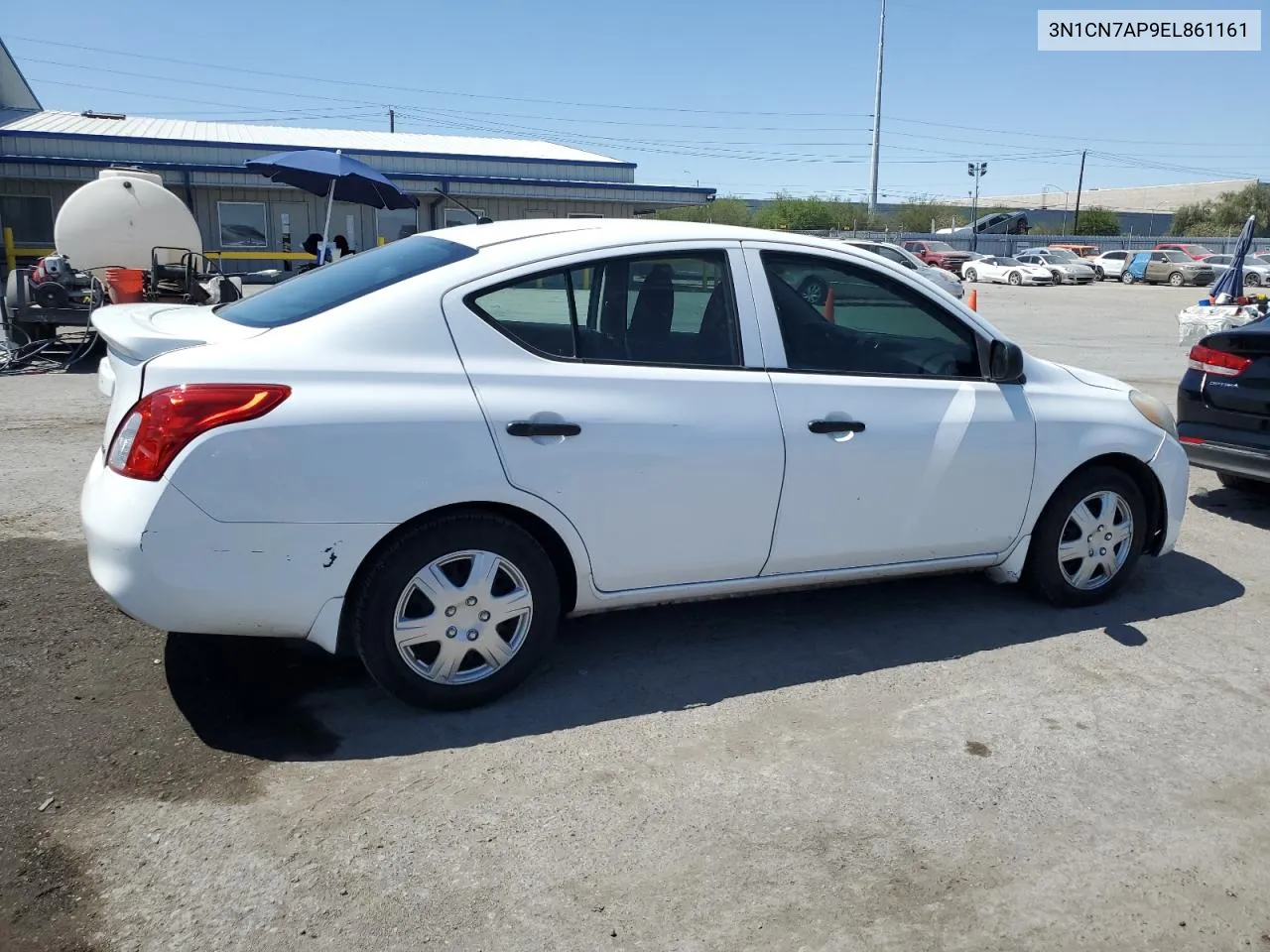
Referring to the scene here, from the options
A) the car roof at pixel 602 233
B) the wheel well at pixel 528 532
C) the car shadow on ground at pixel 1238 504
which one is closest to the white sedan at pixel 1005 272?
the car shadow on ground at pixel 1238 504

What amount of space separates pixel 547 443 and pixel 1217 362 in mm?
5007

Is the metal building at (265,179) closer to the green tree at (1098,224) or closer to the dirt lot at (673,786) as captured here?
the dirt lot at (673,786)

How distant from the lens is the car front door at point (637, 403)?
357 cm

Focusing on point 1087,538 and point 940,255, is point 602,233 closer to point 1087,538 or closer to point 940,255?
point 1087,538

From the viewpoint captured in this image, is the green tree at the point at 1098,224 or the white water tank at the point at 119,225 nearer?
the white water tank at the point at 119,225

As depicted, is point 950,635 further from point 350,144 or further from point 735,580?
point 350,144

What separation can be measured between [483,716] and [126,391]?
1.60 m

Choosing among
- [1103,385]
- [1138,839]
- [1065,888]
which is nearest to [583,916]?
[1065,888]

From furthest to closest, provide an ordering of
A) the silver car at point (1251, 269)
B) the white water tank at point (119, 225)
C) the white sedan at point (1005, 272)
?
1. the white sedan at point (1005, 272)
2. the silver car at point (1251, 269)
3. the white water tank at point (119, 225)

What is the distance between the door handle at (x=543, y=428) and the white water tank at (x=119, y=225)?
14029mm

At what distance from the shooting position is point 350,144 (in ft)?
120

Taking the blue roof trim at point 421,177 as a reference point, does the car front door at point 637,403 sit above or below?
below

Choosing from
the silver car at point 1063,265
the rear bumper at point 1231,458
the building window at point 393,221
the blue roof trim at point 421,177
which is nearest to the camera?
the rear bumper at point 1231,458

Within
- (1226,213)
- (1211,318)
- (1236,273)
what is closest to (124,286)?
(1211,318)
